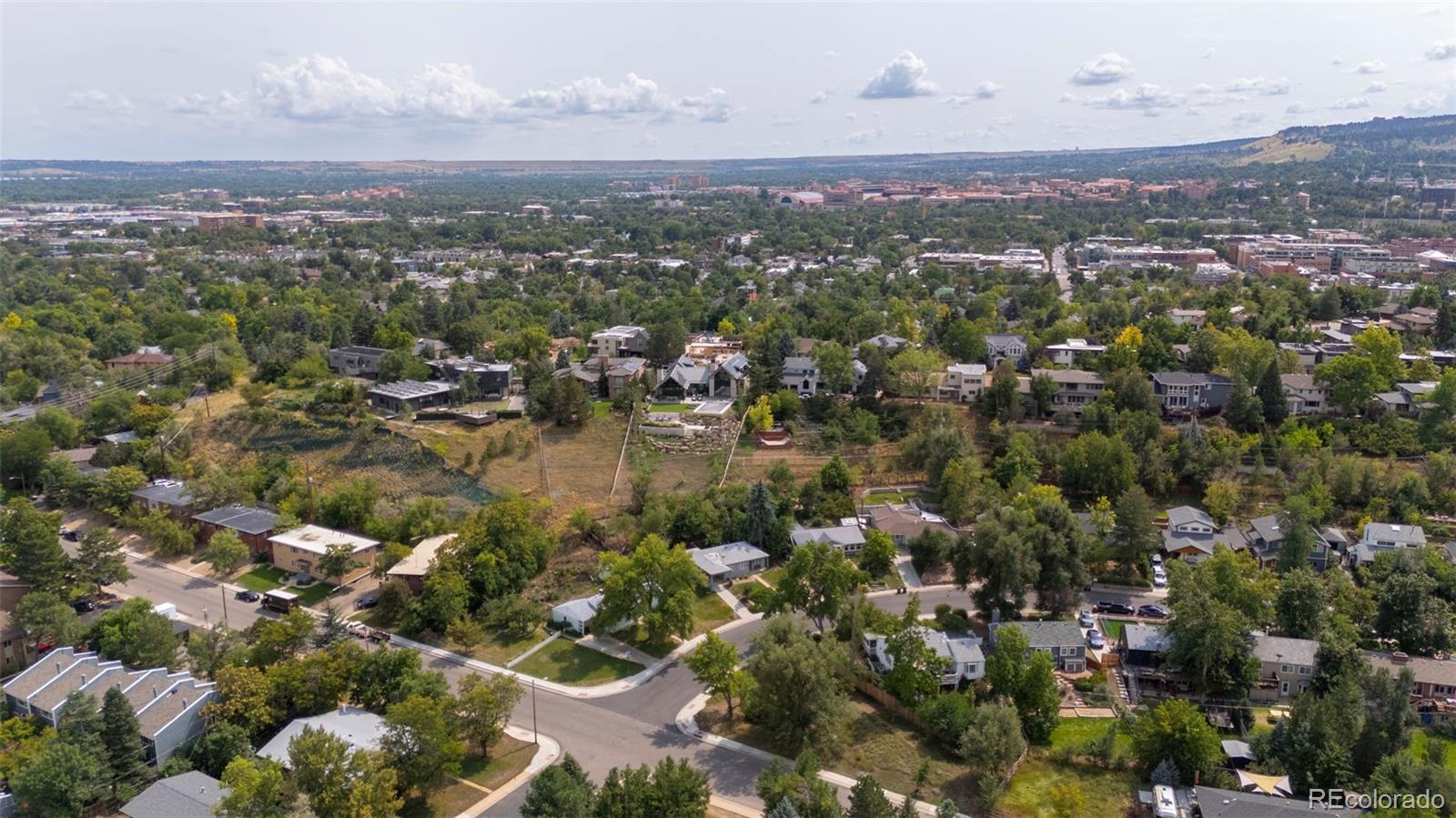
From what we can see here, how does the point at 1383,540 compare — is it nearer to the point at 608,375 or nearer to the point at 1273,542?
the point at 1273,542

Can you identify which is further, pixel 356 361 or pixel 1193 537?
pixel 356 361

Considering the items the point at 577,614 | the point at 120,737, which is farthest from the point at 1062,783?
the point at 120,737

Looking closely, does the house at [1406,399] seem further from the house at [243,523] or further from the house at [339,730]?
the house at [243,523]

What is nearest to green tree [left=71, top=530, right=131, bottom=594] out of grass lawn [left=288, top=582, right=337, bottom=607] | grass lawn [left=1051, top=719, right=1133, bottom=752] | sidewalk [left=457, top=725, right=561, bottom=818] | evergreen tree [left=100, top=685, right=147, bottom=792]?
grass lawn [left=288, top=582, right=337, bottom=607]

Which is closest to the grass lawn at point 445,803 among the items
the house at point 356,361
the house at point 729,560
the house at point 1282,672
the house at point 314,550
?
the house at point 729,560

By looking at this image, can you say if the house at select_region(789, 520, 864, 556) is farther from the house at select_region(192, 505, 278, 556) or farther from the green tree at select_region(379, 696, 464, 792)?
the house at select_region(192, 505, 278, 556)
